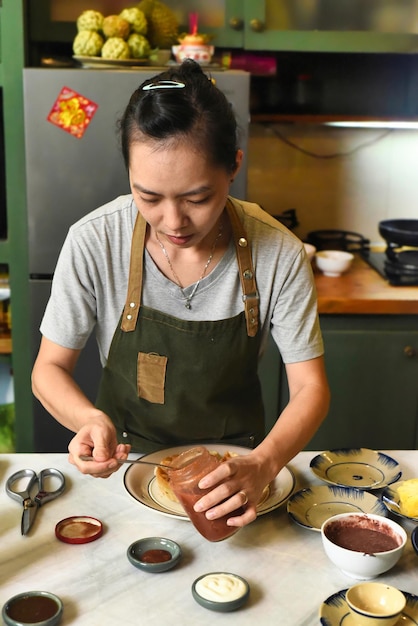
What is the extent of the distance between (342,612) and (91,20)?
79.9 inches

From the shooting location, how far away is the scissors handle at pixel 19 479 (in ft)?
4.27

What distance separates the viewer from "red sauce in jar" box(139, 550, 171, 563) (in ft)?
3.74

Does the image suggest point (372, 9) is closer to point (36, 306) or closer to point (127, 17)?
point (127, 17)

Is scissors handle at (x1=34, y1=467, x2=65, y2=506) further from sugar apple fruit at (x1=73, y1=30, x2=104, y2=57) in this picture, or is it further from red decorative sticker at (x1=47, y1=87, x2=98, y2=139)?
sugar apple fruit at (x1=73, y1=30, x2=104, y2=57)

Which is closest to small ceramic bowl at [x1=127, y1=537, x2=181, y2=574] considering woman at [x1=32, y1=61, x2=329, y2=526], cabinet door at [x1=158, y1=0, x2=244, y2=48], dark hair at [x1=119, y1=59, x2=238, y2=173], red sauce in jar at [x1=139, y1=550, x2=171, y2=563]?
red sauce in jar at [x1=139, y1=550, x2=171, y2=563]

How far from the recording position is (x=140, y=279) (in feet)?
5.14

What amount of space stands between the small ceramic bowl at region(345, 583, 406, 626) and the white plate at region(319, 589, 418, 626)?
14mm

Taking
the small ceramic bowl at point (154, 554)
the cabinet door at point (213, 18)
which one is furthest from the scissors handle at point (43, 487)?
the cabinet door at point (213, 18)

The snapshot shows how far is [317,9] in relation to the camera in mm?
2686

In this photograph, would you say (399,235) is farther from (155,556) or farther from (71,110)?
(155,556)

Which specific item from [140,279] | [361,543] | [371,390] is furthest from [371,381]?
[361,543]

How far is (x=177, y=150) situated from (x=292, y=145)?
182 cm

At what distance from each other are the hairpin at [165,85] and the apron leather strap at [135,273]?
0.30 metres

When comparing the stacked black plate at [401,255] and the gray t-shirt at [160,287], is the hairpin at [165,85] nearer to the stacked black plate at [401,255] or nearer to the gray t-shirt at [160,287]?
the gray t-shirt at [160,287]
